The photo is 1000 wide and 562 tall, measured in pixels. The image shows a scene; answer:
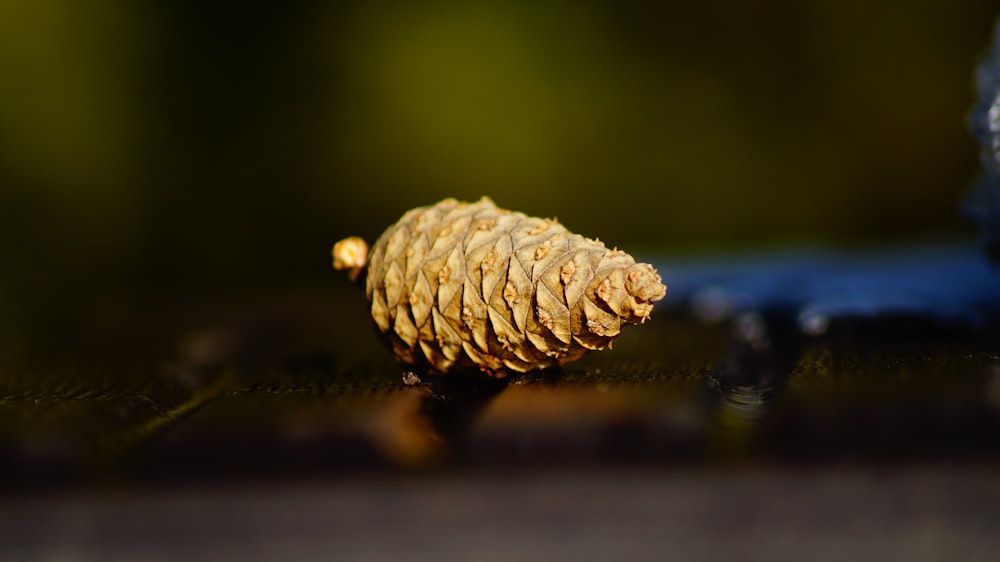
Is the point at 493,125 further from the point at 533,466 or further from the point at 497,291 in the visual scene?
the point at 533,466

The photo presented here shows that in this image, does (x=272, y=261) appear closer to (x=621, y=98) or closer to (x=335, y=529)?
(x=621, y=98)

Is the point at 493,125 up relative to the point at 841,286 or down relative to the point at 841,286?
up

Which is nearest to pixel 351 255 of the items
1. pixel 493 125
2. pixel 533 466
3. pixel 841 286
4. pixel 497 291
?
pixel 497 291

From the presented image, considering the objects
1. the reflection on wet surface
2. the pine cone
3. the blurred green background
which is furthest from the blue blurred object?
the blurred green background

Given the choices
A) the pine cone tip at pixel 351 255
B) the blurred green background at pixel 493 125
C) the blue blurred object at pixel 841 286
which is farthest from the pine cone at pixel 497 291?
the blurred green background at pixel 493 125

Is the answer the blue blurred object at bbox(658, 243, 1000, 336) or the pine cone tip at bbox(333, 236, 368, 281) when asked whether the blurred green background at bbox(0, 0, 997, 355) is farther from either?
the pine cone tip at bbox(333, 236, 368, 281)

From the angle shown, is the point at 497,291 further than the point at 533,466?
Yes

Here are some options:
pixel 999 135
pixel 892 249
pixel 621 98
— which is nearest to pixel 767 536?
pixel 999 135
